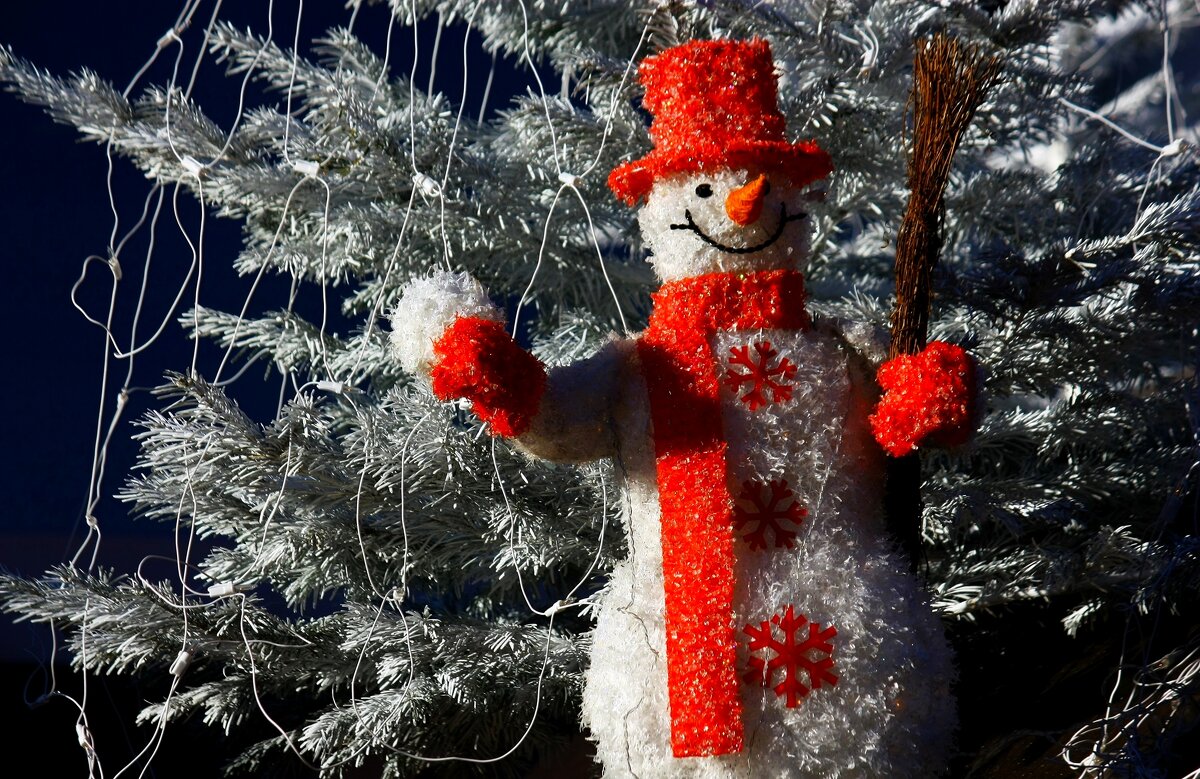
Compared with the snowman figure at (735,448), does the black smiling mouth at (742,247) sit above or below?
above

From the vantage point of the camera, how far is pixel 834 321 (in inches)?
34.9

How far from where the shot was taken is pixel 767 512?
813mm

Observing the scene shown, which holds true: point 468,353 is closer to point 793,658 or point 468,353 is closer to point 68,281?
point 793,658

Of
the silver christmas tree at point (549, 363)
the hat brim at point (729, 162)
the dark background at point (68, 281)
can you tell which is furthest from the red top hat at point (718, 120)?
the dark background at point (68, 281)

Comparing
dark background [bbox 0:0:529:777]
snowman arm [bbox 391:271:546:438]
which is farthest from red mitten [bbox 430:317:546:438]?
dark background [bbox 0:0:529:777]

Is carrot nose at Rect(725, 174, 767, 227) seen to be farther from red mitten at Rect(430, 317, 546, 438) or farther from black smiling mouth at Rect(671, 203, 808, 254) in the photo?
red mitten at Rect(430, 317, 546, 438)

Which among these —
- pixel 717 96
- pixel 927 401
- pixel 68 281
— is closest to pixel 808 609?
pixel 927 401

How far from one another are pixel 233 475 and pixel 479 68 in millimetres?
1083

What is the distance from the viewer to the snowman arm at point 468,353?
763 millimetres

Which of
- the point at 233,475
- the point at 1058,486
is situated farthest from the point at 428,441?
the point at 1058,486

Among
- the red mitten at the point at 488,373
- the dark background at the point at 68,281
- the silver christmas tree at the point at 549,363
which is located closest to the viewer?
the red mitten at the point at 488,373

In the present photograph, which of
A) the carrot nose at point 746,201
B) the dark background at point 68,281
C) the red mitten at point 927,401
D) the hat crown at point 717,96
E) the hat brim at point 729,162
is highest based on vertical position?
the dark background at point 68,281

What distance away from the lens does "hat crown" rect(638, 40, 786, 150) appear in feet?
2.75

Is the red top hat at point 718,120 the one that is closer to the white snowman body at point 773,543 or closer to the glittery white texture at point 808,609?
the white snowman body at point 773,543
